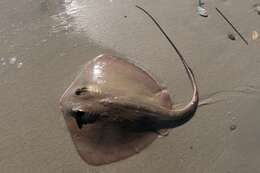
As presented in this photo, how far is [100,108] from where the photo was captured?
172 inches

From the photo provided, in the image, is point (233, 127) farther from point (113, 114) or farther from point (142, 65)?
point (113, 114)

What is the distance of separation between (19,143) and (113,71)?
3.75ft

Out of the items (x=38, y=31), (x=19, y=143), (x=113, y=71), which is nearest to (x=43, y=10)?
(x=38, y=31)

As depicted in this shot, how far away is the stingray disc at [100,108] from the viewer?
4371 mm

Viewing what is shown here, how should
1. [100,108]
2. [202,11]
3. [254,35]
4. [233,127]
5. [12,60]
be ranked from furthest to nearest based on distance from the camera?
[202,11], [254,35], [12,60], [233,127], [100,108]

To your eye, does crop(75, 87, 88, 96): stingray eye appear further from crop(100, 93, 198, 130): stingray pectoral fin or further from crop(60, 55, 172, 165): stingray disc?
crop(100, 93, 198, 130): stingray pectoral fin

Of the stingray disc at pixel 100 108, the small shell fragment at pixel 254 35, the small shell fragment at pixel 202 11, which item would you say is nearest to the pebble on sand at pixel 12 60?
the stingray disc at pixel 100 108

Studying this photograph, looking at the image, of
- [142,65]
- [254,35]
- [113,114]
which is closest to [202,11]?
[254,35]

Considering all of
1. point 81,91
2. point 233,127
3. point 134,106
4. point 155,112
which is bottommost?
point 233,127

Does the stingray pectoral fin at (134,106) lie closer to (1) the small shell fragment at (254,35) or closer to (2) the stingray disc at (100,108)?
(2) the stingray disc at (100,108)

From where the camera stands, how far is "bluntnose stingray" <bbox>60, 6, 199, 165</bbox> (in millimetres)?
4367

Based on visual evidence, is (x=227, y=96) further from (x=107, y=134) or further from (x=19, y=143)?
(x=19, y=143)

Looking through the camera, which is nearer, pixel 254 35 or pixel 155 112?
pixel 155 112

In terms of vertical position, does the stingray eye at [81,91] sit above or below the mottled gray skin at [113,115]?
above
